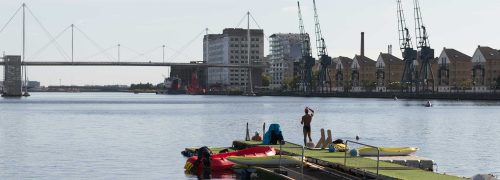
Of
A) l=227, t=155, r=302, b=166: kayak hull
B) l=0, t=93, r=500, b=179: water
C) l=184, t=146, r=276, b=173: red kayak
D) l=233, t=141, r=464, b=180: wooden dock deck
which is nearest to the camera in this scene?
l=233, t=141, r=464, b=180: wooden dock deck

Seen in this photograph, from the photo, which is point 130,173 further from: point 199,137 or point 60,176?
point 199,137

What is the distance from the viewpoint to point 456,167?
48.9 m

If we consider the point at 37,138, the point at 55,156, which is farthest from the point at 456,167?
the point at 37,138

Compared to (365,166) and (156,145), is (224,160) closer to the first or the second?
(365,166)

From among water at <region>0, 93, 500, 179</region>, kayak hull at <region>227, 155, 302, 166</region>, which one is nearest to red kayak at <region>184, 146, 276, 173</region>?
water at <region>0, 93, 500, 179</region>

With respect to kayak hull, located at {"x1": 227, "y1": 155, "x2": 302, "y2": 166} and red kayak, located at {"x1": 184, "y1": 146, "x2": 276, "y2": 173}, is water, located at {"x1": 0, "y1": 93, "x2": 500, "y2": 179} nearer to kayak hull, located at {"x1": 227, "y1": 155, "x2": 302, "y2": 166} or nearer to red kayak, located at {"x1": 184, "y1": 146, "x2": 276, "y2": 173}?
red kayak, located at {"x1": 184, "y1": 146, "x2": 276, "y2": 173}

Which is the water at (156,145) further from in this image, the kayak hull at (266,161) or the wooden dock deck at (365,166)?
the wooden dock deck at (365,166)

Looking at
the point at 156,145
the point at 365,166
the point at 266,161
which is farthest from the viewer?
the point at 156,145

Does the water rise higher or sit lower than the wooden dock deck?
lower

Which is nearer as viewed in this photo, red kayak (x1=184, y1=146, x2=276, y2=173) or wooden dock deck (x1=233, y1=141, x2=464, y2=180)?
wooden dock deck (x1=233, y1=141, x2=464, y2=180)

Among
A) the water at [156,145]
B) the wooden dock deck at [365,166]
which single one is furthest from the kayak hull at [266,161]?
the water at [156,145]

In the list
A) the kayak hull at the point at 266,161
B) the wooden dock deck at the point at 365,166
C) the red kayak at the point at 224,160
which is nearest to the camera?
the wooden dock deck at the point at 365,166

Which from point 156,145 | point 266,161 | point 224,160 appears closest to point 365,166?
point 266,161

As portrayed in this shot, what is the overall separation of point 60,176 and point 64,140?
27925 mm
